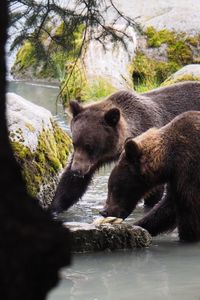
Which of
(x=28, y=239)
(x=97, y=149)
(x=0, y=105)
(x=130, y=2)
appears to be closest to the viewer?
(x=28, y=239)

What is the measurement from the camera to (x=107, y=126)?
872cm

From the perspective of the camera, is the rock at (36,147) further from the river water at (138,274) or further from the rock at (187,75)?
the rock at (187,75)

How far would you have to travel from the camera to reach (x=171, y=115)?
378 inches

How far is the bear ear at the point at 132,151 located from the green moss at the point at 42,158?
154cm

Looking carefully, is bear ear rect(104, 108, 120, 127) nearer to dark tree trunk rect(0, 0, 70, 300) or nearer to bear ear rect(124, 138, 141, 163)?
bear ear rect(124, 138, 141, 163)

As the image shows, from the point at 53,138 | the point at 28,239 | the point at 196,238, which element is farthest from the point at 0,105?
the point at 53,138

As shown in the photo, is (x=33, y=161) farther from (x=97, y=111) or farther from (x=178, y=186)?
(x=178, y=186)

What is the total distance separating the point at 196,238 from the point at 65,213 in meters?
2.19

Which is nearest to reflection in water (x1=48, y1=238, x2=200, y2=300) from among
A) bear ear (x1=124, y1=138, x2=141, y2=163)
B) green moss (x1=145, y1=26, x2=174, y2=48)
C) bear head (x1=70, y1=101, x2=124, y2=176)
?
bear ear (x1=124, y1=138, x2=141, y2=163)

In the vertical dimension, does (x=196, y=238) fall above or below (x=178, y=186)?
below

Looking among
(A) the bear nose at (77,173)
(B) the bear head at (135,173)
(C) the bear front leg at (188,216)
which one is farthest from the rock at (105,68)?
(C) the bear front leg at (188,216)

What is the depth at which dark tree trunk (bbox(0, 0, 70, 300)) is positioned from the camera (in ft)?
6.26

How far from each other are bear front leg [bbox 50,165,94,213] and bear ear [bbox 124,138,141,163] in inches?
66.7

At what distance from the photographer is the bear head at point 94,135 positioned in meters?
8.52
